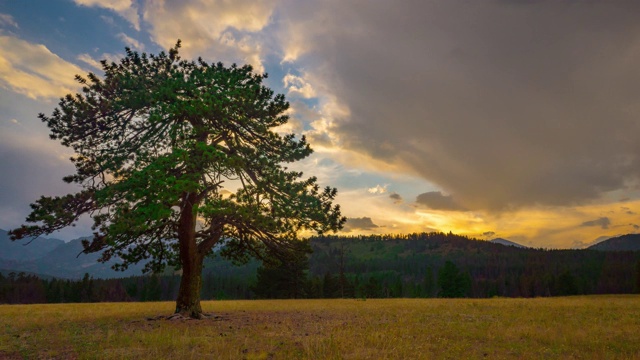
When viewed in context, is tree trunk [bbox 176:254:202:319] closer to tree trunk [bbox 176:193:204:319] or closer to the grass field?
tree trunk [bbox 176:193:204:319]

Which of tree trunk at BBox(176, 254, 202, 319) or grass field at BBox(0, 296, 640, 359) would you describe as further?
tree trunk at BBox(176, 254, 202, 319)

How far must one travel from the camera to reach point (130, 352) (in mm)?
11891

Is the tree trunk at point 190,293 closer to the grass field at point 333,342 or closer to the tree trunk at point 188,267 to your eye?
the tree trunk at point 188,267

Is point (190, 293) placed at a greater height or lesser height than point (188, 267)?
lesser

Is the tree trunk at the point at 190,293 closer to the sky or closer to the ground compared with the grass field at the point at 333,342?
closer to the sky

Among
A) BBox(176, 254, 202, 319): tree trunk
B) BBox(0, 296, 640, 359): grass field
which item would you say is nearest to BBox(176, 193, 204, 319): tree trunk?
BBox(176, 254, 202, 319): tree trunk

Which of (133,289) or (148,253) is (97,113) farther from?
(133,289)

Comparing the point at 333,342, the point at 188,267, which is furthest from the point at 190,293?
the point at 333,342

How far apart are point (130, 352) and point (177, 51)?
16.8 m

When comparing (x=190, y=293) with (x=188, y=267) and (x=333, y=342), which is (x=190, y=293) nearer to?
(x=188, y=267)

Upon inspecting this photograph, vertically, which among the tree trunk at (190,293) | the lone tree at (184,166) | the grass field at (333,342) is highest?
the lone tree at (184,166)

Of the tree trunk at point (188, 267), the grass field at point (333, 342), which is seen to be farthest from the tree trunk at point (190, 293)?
the grass field at point (333, 342)

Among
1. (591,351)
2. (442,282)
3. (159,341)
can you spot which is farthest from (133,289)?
(591,351)

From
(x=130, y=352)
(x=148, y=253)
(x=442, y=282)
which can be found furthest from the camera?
(x=442, y=282)
